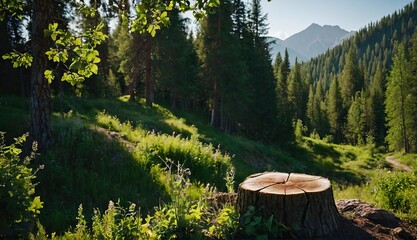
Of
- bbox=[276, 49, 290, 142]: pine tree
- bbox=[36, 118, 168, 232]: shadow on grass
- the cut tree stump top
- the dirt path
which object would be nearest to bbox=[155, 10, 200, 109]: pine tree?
bbox=[276, 49, 290, 142]: pine tree

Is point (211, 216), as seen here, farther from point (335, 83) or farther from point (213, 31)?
point (335, 83)

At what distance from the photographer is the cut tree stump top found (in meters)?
4.05

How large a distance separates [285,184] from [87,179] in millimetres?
4897

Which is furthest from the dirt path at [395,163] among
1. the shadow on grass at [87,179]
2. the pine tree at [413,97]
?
the shadow on grass at [87,179]

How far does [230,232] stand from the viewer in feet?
12.4

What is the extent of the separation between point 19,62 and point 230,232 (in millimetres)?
3425

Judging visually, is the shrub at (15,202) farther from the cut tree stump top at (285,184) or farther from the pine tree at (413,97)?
the pine tree at (413,97)

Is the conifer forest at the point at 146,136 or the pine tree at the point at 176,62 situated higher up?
the pine tree at the point at 176,62

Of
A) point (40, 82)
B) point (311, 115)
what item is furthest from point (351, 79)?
point (40, 82)

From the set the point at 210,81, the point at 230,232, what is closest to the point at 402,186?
the point at 230,232

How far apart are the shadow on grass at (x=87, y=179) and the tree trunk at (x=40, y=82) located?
504mm

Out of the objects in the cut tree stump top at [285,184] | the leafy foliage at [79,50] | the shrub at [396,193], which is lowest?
the shrub at [396,193]

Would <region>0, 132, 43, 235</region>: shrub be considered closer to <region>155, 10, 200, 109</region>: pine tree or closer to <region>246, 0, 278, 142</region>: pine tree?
<region>155, 10, 200, 109</region>: pine tree

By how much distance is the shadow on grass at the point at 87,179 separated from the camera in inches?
251
